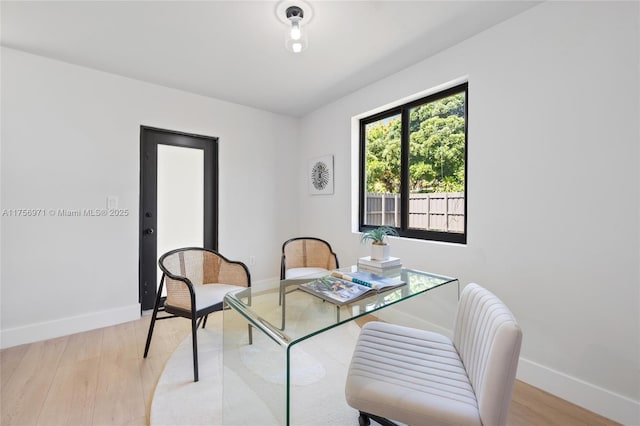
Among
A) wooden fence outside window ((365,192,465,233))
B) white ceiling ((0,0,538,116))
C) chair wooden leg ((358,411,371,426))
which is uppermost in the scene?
white ceiling ((0,0,538,116))

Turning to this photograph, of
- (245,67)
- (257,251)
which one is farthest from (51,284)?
(245,67)

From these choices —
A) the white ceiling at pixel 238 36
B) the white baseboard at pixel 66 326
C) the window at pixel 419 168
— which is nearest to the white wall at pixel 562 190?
the window at pixel 419 168

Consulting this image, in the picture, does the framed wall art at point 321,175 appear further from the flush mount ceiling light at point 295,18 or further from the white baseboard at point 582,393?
the white baseboard at point 582,393

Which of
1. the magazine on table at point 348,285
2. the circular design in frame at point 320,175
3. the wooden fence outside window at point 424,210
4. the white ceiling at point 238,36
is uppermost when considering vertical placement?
the white ceiling at point 238,36

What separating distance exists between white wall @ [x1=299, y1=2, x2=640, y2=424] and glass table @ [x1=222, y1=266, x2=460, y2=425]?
24.1 inches

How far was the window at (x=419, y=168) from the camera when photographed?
2.29 metres

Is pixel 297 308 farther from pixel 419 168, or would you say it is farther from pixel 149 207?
pixel 149 207

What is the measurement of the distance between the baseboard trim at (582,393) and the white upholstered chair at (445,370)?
0.90 meters

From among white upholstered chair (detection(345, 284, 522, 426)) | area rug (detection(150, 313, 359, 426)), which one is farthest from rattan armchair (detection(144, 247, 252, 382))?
white upholstered chair (detection(345, 284, 522, 426))

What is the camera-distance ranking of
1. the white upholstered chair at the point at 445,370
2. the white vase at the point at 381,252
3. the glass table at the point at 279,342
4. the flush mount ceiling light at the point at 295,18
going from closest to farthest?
the white upholstered chair at the point at 445,370 → the glass table at the point at 279,342 → the flush mount ceiling light at the point at 295,18 → the white vase at the point at 381,252

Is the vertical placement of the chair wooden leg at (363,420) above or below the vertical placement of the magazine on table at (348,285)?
below

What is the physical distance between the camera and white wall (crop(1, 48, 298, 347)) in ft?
7.42

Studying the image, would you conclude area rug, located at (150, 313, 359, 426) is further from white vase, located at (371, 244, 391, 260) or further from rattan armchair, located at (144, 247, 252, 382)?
white vase, located at (371, 244, 391, 260)

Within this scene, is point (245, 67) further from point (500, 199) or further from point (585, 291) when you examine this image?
point (585, 291)
